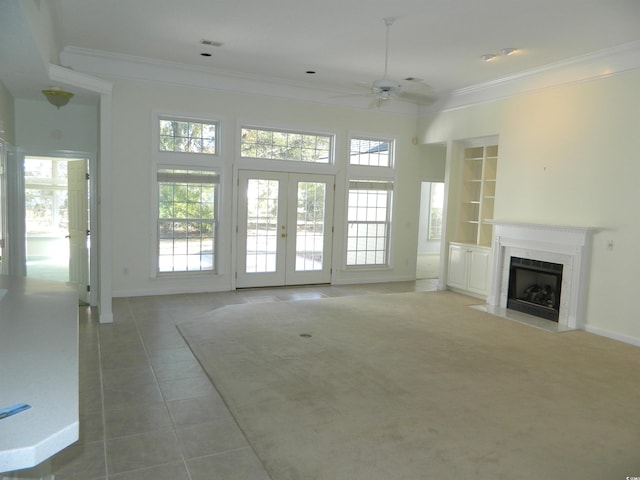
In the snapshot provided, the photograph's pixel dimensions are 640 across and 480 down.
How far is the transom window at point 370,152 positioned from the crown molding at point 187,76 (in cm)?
62

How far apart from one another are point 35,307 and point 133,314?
353 centimetres

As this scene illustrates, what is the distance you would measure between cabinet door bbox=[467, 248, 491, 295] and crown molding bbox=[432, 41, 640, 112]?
235 centimetres

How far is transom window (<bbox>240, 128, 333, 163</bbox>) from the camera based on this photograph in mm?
7332

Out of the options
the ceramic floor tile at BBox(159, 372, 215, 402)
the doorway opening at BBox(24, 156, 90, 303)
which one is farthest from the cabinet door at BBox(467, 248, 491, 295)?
the doorway opening at BBox(24, 156, 90, 303)

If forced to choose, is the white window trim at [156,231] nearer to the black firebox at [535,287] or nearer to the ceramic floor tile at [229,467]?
the black firebox at [535,287]

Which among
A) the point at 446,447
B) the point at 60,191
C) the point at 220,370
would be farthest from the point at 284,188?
the point at 60,191

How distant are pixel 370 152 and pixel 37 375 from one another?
7.35m

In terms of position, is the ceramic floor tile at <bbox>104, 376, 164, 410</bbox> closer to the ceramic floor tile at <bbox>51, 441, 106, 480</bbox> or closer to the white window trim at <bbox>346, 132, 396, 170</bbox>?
the ceramic floor tile at <bbox>51, 441, 106, 480</bbox>

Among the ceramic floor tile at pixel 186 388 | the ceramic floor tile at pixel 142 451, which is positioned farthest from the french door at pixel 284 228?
the ceramic floor tile at pixel 142 451

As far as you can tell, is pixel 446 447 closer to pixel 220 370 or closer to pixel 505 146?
pixel 220 370

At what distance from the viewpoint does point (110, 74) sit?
6.30 metres

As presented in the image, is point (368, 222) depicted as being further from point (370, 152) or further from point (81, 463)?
point (81, 463)

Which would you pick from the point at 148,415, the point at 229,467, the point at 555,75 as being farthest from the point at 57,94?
the point at 555,75

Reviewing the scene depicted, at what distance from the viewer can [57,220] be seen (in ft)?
42.4
